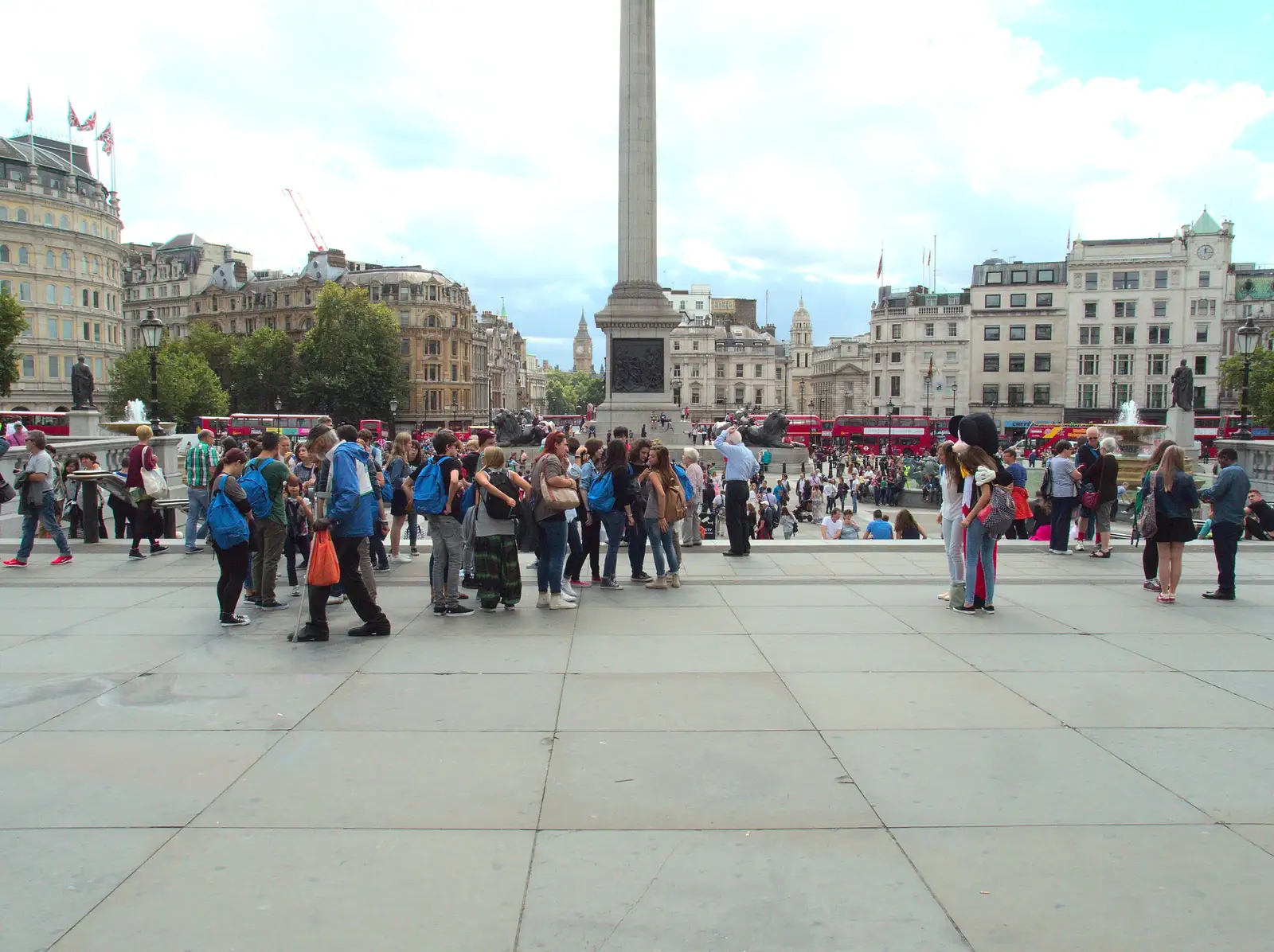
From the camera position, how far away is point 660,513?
36.2 ft

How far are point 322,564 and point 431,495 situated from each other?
1.43 meters

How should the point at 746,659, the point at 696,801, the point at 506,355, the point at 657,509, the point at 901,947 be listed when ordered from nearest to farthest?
the point at 901,947
the point at 696,801
the point at 746,659
the point at 657,509
the point at 506,355

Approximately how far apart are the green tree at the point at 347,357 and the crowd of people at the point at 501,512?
240 feet

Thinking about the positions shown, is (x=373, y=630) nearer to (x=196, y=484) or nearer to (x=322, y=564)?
(x=322, y=564)

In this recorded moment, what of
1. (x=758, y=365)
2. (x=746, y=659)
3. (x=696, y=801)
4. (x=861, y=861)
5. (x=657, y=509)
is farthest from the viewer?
(x=758, y=365)

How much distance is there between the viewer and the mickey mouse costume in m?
9.27

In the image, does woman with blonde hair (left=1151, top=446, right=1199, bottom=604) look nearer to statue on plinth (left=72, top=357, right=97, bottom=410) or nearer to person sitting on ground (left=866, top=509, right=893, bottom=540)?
person sitting on ground (left=866, top=509, right=893, bottom=540)

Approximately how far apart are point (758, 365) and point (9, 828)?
479 ft

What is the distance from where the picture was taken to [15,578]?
11.5 metres

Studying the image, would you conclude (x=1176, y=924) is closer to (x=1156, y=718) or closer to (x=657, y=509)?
(x=1156, y=718)

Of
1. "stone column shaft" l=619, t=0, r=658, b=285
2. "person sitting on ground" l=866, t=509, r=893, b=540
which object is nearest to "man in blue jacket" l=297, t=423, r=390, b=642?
"person sitting on ground" l=866, t=509, r=893, b=540

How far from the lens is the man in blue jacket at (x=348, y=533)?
8281 mm

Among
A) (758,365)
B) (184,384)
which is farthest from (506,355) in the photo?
(184,384)

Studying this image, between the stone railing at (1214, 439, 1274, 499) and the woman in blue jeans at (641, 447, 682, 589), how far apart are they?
54.3 feet
